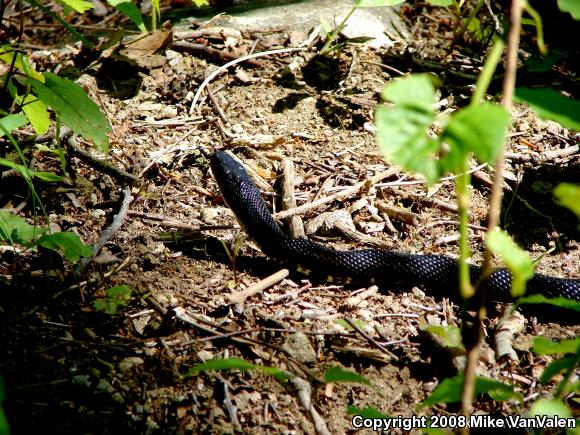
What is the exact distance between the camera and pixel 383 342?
3.15 meters

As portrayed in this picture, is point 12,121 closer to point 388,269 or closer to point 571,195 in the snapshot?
point 388,269

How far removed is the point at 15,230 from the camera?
313 centimetres

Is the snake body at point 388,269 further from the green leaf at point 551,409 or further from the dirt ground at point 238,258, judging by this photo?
the green leaf at point 551,409

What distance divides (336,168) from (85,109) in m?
2.22

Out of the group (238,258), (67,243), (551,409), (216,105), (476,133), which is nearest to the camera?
(476,133)

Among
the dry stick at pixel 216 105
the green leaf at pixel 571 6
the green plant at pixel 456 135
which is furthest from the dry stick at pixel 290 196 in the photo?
the green plant at pixel 456 135

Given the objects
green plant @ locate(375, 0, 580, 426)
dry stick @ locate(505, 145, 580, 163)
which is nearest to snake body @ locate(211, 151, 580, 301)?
dry stick @ locate(505, 145, 580, 163)

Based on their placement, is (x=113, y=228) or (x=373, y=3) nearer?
(x=113, y=228)

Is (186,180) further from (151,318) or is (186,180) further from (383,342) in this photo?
(383,342)

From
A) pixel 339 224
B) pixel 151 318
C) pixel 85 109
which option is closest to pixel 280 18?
pixel 339 224

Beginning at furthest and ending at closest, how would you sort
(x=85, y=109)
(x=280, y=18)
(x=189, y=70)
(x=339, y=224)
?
(x=280, y=18), (x=189, y=70), (x=339, y=224), (x=85, y=109)

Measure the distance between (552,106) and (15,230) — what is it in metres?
2.78

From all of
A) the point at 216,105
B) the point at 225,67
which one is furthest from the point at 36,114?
the point at 225,67

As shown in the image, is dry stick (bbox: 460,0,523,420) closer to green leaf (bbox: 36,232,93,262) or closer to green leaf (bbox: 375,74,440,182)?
green leaf (bbox: 375,74,440,182)
